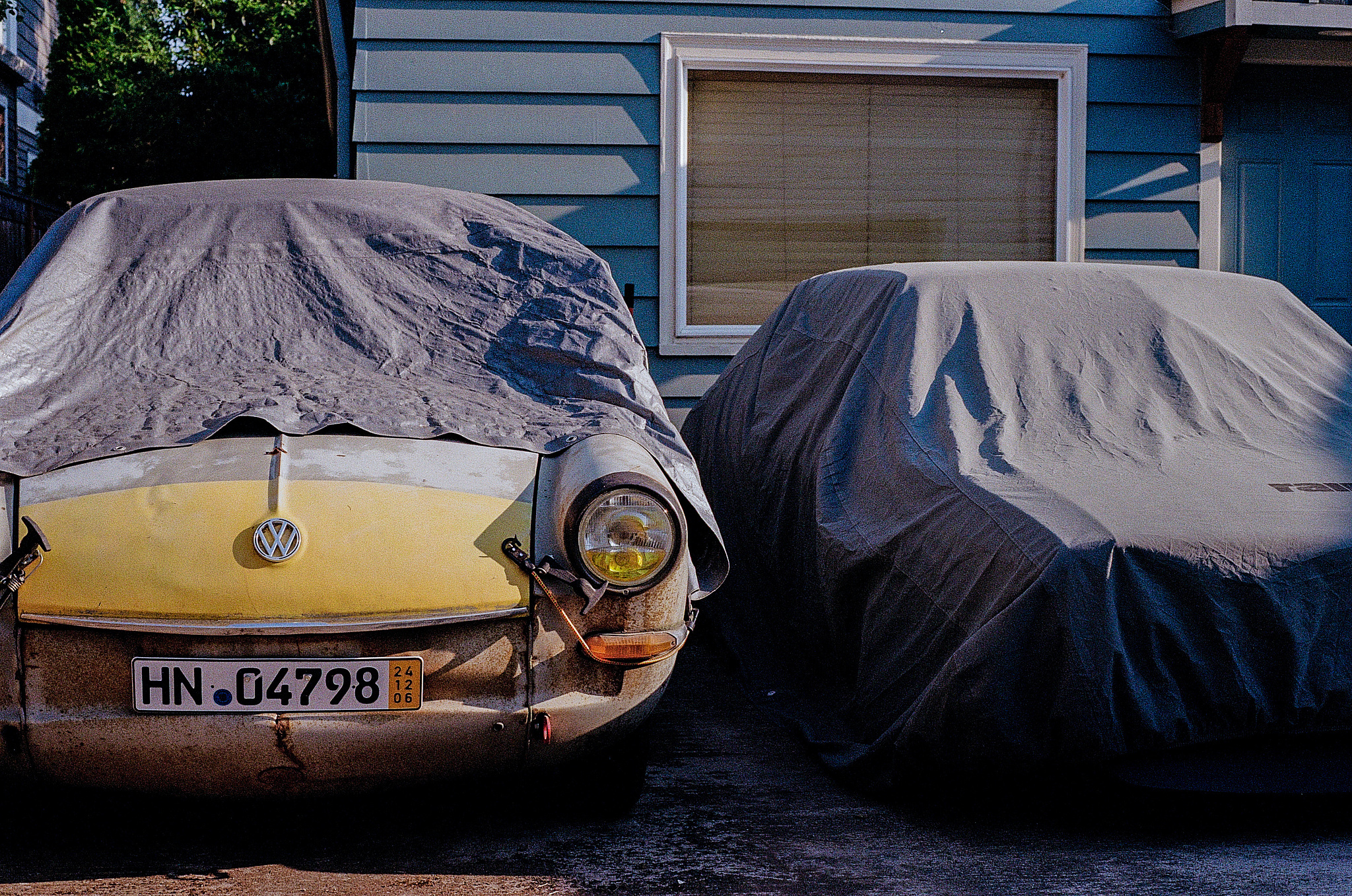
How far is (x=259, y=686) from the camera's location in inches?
91.4

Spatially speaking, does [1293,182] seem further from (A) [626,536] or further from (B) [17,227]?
(B) [17,227]

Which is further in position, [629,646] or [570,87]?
[570,87]

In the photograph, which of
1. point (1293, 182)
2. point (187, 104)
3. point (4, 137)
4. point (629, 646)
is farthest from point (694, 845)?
point (4, 137)

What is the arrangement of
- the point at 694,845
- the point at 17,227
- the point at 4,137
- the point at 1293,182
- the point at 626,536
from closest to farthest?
the point at 626,536 → the point at 694,845 → the point at 1293,182 → the point at 17,227 → the point at 4,137

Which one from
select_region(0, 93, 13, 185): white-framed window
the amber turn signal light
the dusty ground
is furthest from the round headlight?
select_region(0, 93, 13, 185): white-framed window

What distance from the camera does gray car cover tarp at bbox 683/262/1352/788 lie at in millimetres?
2627

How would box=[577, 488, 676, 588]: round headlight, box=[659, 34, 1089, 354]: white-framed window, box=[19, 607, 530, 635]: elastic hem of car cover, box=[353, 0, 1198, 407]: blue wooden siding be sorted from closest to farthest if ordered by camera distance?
box=[19, 607, 530, 635]: elastic hem of car cover
box=[577, 488, 676, 588]: round headlight
box=[353, 0, 1198, 407]: blue wooden siding
box=[659, 34, 1089, 354]: white-framed window

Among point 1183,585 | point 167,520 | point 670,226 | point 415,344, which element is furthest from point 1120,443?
point 670,226

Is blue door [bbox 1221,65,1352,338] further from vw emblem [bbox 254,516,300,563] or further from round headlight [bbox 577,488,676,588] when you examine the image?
vw emblem [bbox 254,516,300,563]

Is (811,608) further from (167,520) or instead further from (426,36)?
(426,36)

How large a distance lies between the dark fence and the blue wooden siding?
3751 millimetres

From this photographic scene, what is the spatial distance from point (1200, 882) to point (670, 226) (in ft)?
14.2

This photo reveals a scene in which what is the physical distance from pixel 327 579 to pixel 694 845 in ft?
3.37

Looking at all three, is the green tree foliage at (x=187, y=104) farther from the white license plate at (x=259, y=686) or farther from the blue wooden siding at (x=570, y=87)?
the white license plate at (x=259, y=686)
